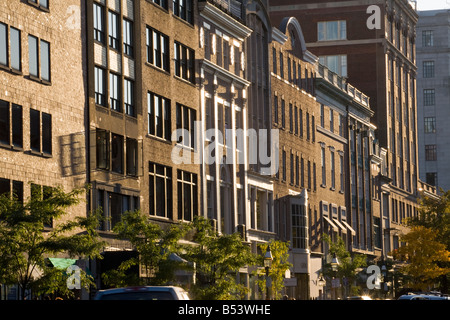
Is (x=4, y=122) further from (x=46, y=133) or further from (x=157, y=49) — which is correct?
(x=157, y=49)

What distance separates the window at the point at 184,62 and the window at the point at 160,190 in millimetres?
6280

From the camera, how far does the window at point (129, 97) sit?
2275 inches

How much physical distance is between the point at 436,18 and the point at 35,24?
138730mm

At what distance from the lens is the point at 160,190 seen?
6141cm

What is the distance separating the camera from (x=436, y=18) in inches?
7052

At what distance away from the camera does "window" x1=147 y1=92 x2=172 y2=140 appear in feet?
199

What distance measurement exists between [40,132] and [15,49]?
156 inches

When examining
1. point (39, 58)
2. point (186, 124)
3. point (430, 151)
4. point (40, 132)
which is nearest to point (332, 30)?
point (186, 124)

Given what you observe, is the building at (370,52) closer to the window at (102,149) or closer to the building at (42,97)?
the window at (102,149)

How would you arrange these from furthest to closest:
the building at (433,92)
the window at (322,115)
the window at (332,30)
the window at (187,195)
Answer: the building at (433,92) → the window at (332,30) → the window at (322,115) → the window at (187,195)

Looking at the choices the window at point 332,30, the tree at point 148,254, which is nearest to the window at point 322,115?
the window at point 332,30
